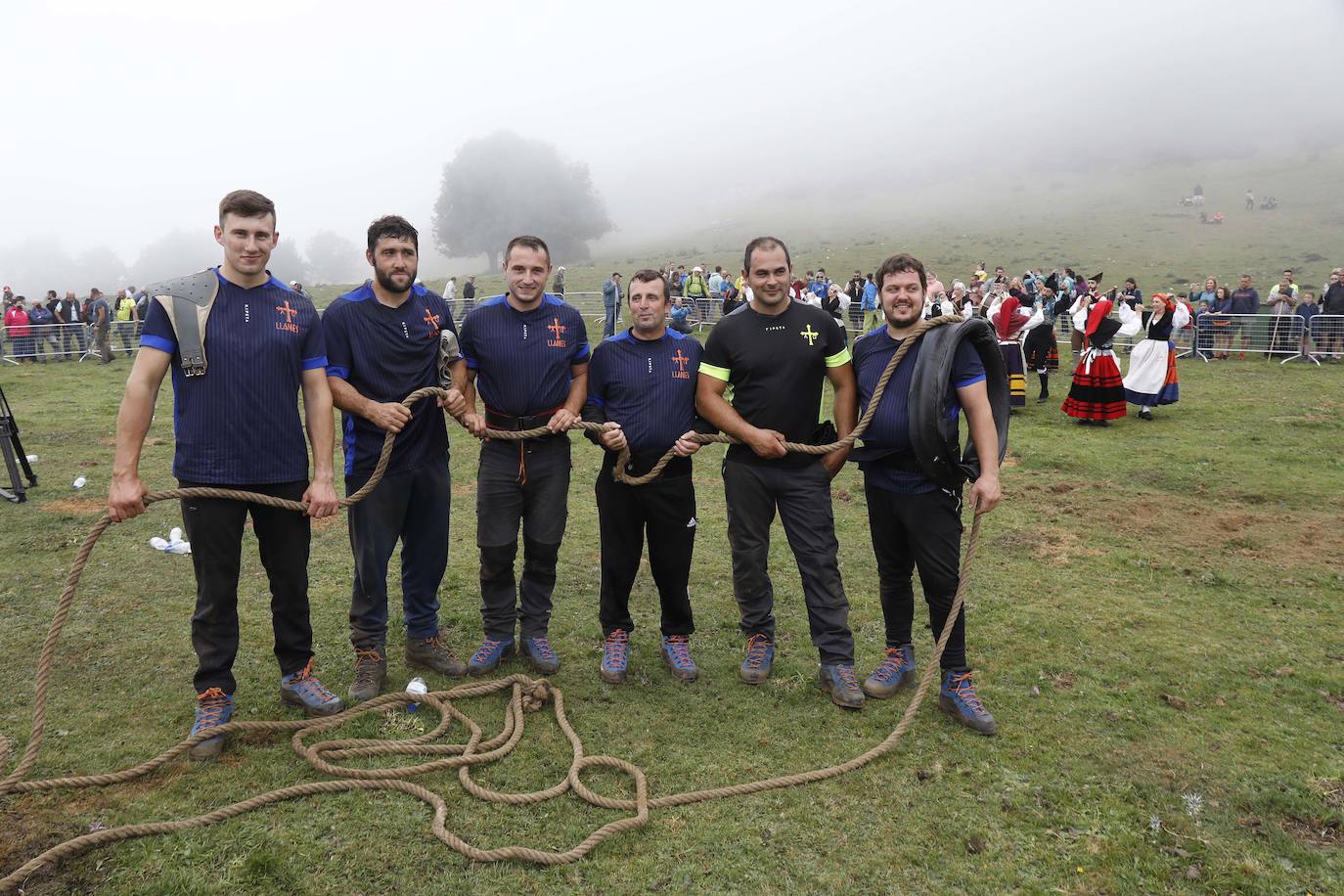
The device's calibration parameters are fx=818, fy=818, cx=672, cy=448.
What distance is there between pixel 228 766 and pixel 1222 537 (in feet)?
25.2

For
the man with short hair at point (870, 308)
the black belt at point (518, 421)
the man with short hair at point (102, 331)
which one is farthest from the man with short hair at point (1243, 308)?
the man with short hair at point (102, 331)

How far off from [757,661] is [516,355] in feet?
7.29

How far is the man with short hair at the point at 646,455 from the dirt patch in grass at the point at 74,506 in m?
6.17

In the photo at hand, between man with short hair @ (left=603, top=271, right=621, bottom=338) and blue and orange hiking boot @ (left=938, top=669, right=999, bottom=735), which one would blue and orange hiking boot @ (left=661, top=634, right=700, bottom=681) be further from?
man with short hair @ (left=603, top=271, right=621, bottom=338)

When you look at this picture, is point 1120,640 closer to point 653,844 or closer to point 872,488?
point 872,488

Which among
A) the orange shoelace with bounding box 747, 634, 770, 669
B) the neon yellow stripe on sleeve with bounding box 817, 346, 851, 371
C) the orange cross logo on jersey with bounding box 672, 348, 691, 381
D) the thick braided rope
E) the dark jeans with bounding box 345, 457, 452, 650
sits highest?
the neon yellow stripe on sleeve with bounding box 817, 346, 851, 371

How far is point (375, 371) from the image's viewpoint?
14.3 feet

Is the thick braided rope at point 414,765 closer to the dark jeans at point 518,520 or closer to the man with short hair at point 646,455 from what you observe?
the dark jeans at point 518,520

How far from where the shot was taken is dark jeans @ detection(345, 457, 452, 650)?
4453 millimetres

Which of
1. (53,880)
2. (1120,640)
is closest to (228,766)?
(53,880)

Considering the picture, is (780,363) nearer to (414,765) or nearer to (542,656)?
(542,656)

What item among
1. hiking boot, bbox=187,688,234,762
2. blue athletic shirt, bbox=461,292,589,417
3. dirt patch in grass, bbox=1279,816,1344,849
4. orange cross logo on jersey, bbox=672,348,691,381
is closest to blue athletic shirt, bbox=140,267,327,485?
blue athletic shirt, bbox=461,292,589,417

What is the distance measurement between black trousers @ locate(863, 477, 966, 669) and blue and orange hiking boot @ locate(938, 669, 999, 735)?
0.06m

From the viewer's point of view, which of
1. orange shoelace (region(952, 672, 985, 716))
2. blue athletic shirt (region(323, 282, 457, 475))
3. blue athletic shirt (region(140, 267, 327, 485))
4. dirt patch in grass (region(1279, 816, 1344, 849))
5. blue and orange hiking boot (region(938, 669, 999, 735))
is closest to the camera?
dirt patch in grass (region(1279, 816, 1344, 849))
